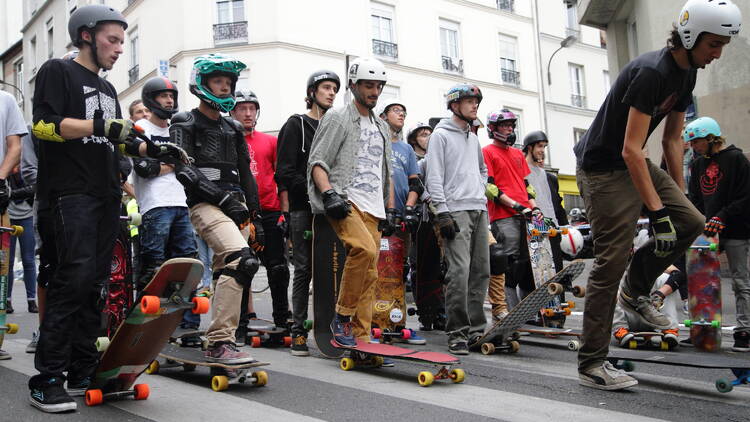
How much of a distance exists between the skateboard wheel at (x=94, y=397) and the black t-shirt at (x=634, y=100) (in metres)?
3.18

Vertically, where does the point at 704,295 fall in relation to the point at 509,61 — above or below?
below

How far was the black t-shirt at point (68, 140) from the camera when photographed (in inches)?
157

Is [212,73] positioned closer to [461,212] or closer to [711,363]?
[461,212]

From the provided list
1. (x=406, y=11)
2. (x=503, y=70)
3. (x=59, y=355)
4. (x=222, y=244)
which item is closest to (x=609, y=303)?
(x=222, y=244)

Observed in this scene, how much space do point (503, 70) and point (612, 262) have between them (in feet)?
98.8

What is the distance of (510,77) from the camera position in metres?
33.7

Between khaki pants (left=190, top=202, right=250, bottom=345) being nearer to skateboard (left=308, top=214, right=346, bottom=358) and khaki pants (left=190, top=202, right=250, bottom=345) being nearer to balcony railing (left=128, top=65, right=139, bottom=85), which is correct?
skateboard (left=308, top=214, right=346, bottom=358)

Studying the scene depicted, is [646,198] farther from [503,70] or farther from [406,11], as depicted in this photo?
[503,70]

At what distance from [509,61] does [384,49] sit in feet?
24.1

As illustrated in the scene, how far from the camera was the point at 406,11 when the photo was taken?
30.2 meters

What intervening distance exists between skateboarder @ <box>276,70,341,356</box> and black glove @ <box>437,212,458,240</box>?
1115 mm

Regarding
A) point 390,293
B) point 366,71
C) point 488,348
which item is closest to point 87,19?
point 366,71

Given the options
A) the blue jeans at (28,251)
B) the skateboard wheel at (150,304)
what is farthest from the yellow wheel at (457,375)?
the blue jeans at (28,251)

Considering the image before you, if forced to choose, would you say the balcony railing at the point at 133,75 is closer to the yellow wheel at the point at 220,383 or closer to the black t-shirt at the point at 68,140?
the black t-shirt at the point at 68,140
